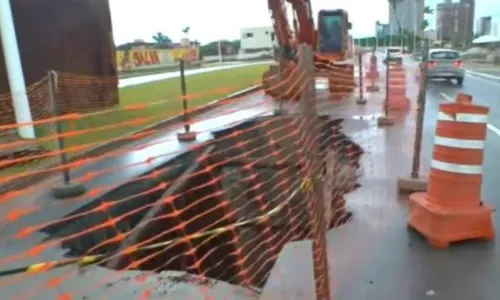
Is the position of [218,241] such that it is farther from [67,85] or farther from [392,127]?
[67,85]

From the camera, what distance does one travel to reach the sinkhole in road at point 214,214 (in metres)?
5.95

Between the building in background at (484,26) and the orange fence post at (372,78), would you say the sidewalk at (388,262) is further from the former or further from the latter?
the building in background at (484,26)

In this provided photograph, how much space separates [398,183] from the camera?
672 centimetres

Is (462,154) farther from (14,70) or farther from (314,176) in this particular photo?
(14,70)

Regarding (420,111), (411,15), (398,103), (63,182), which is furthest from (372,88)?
(63,182)

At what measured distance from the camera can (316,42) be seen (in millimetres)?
19719

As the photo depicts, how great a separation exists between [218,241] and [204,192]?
1007 mm

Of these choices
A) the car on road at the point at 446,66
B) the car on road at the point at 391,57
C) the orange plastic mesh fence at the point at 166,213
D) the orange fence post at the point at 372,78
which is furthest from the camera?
the car on road at the point at 446,66

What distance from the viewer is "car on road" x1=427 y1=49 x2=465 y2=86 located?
2661 cm

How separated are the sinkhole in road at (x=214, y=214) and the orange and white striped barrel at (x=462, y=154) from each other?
1.45 metres

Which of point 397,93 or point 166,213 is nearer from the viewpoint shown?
point 166,213

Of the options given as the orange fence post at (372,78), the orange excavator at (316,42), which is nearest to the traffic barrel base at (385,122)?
the orange excavator at (316,42)

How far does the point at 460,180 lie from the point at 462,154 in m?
0.25

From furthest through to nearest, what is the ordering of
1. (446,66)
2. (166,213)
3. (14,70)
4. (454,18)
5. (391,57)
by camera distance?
(454,18)
(446,66)
(391,57)
(14,70)
(166,213)
